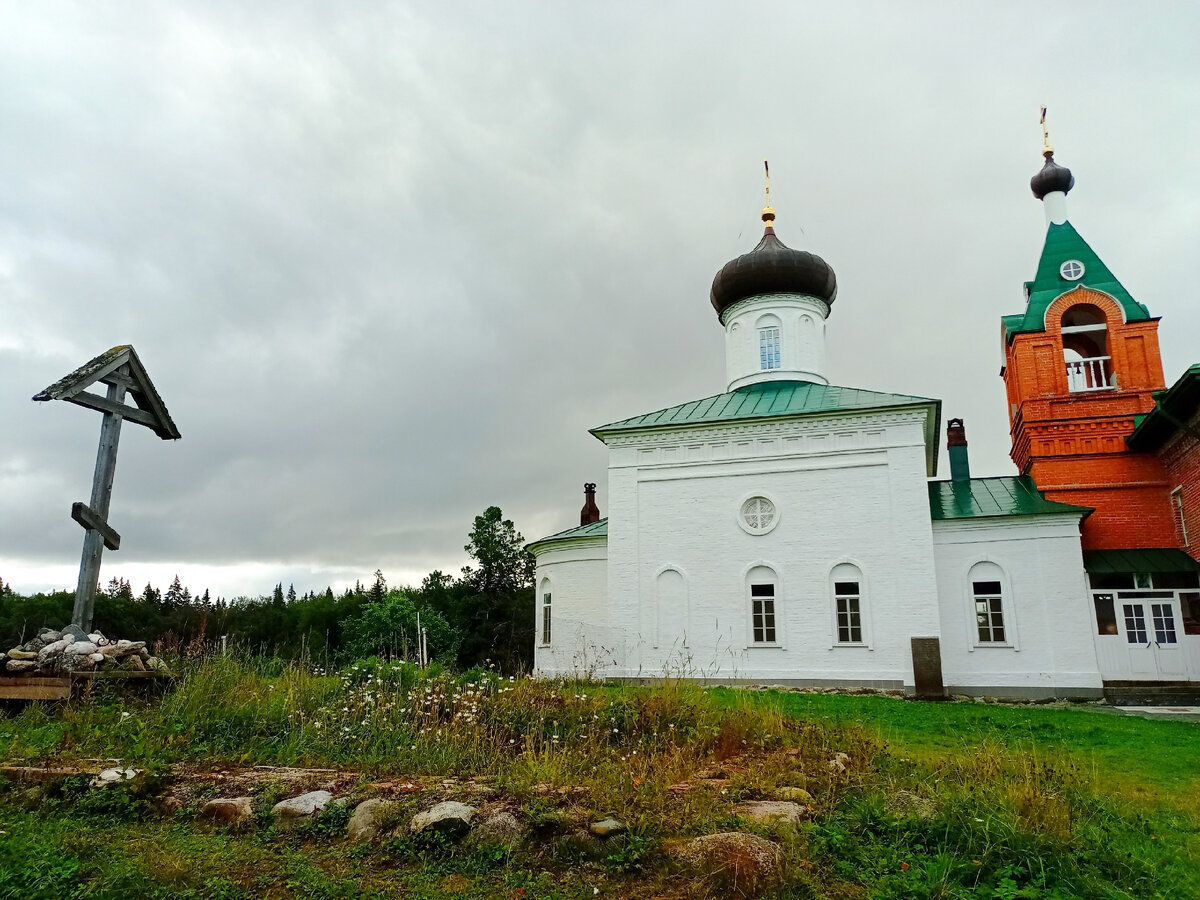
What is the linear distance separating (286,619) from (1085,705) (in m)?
42.1

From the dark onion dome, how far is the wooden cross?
16.6 m

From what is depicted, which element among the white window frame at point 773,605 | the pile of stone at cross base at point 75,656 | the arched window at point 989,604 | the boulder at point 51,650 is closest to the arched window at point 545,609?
the white window frame at point 773,605

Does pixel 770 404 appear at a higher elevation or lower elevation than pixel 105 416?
higher

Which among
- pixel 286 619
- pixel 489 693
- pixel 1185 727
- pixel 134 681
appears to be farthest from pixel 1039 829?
pixel 286 619

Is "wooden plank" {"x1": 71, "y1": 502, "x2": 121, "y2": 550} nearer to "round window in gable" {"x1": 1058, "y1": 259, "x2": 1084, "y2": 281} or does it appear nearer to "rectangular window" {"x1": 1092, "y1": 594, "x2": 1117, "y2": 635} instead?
"rectangular window" {"x1": 1092, "y1": 594, "x2": 1117, "y2": 635}

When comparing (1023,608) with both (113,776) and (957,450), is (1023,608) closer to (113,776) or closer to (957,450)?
(957,450)

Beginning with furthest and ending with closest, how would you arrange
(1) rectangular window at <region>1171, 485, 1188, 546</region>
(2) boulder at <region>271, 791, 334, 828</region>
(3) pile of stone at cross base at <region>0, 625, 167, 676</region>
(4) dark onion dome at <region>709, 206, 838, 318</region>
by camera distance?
(4) dark onion dome at <region>709, 206, 838, 318</region> < (1) rectangular window at <region>1171, 485, 1188, 546</region> < (3) pile of stone at cross base at <region>0, 625, 167, 676</region> < (2) boulder at <region>271, 791, 334, 828</region>

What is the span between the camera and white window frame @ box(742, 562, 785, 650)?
17.5 meters

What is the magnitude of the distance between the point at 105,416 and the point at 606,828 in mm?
7917

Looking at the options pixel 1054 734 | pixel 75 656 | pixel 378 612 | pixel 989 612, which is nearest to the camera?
pixel 75 656

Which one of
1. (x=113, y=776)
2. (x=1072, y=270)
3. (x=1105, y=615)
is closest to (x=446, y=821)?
(x=113, y=776)

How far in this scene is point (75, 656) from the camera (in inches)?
300

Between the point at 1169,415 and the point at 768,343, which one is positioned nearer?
the point at 1169,415

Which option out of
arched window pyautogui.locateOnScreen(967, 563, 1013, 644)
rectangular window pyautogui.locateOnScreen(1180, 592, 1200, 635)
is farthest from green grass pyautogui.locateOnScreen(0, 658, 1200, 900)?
rectangular window pyautogui.locateOnScreen(1180, 592, 1200, 635)
